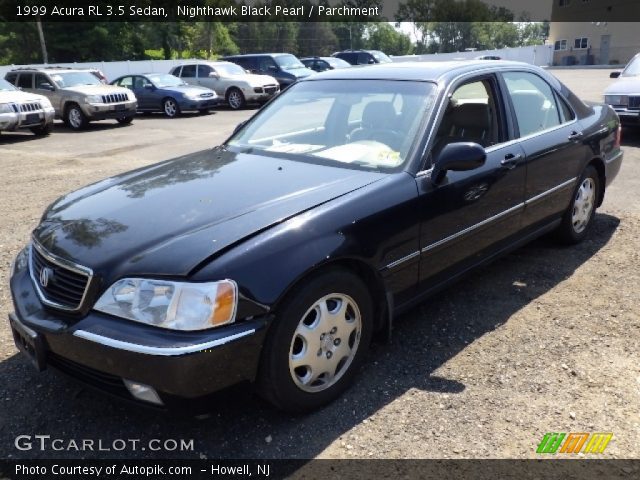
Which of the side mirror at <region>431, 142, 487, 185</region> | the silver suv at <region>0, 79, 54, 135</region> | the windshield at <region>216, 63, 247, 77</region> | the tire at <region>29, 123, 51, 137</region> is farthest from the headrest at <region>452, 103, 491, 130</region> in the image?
the windshield at <region>216, 63, 247, 77</region>

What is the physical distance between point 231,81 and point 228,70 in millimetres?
786

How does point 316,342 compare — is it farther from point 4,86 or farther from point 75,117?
point 75,117

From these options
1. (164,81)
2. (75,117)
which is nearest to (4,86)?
(75,117)

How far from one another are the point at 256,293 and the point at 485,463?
1270 millimetres

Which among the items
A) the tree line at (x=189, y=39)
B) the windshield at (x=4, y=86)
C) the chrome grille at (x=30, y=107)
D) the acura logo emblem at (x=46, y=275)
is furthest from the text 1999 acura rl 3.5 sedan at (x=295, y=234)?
the tree line at (x=189, y=39)

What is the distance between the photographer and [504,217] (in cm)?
402

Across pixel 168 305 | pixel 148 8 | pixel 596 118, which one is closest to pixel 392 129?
pixel 168 305

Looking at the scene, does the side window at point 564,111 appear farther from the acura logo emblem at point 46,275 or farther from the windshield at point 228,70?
the windshield at point 228,70

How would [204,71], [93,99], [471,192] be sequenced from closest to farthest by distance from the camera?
[471,192] < [93,99] < [204,71]

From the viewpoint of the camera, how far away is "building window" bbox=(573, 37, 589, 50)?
174 feet

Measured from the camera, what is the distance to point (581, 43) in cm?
5353

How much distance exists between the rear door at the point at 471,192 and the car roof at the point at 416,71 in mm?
108

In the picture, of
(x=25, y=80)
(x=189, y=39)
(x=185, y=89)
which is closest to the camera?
(x=25, y=80)

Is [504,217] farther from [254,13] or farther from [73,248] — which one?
[254,13]
